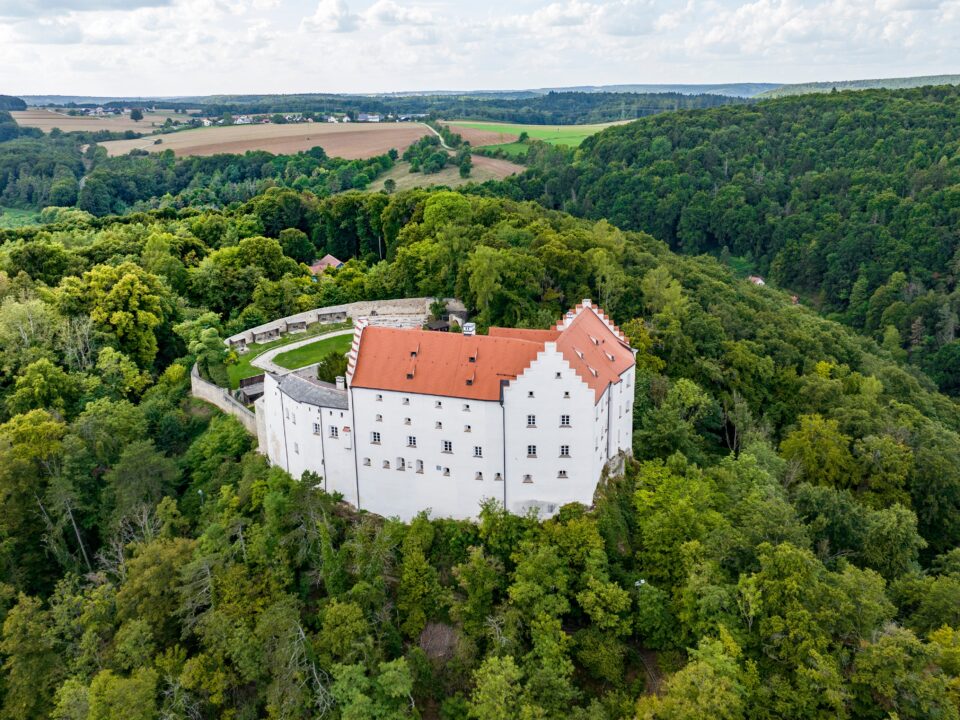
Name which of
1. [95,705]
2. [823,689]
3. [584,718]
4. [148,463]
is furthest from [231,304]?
[823,689]

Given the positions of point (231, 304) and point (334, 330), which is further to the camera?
point (231, 304)

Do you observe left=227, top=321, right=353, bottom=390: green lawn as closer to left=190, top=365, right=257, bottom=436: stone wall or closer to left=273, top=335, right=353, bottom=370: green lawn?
left=190, top=365, right=257, bottom=436: stone wall

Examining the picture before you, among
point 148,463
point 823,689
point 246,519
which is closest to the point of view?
point 823,689

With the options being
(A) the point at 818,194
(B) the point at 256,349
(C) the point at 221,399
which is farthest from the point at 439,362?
(A) the point at 818,194

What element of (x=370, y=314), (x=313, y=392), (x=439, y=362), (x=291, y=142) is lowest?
(x=370, y=314)

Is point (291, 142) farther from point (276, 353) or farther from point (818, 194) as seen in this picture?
point (276, 353)

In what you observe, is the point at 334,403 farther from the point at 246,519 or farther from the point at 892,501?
the point at 892,501

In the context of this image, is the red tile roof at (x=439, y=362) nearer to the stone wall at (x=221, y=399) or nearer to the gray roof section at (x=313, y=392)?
the gray roof section at (x=313, y=392)

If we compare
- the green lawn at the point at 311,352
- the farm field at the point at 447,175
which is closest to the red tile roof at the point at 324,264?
the green lawn at the point at 311,352
